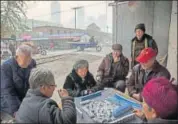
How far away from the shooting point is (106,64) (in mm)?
3850

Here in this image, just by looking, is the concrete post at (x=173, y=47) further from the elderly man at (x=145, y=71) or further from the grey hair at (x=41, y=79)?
the grey hair at (x=41, y=79)

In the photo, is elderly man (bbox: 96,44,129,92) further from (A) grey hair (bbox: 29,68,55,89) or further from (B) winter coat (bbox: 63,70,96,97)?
(A) grey hair (bbox: 29,68,55,89)

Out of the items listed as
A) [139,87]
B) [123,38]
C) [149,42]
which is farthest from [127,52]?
[139,87]

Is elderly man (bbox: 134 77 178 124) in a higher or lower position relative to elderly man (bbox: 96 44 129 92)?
higher

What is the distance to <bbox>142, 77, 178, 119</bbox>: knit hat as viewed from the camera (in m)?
1.16

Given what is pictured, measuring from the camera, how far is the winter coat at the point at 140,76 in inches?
117

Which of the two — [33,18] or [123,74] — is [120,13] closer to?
[33,18]

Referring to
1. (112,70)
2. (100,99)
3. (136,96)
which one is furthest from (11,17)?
(136,96)

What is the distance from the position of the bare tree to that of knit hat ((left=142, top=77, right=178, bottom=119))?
3982 millimetres

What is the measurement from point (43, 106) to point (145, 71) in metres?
1.73

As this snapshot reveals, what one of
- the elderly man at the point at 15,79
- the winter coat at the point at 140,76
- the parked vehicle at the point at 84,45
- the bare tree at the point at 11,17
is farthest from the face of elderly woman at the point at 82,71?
the parked vehicle at the point at 84,45

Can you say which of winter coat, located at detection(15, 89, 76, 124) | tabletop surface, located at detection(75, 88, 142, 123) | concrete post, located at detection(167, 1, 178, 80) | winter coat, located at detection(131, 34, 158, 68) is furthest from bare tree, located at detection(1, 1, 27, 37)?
winter coat, located at detection(15, 89, 76, 124)

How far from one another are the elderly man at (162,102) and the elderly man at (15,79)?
1.52 m

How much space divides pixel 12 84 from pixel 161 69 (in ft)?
5.14
